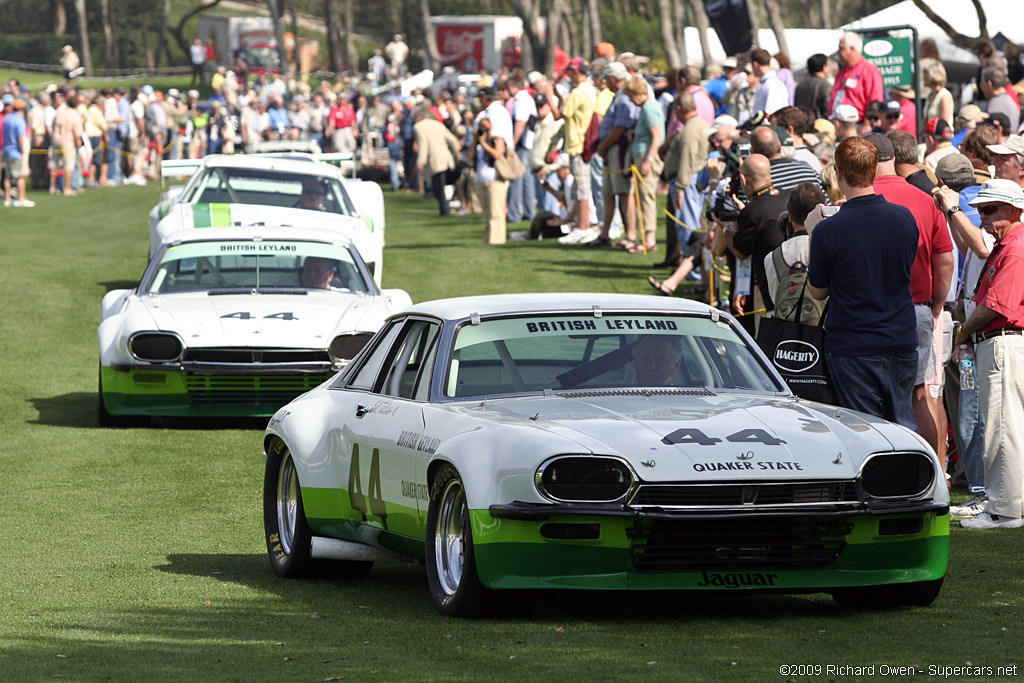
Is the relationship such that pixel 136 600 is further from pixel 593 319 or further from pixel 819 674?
pixel 819 674

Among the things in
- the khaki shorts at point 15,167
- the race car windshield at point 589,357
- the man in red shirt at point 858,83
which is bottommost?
the khaki shorts at point 15,167

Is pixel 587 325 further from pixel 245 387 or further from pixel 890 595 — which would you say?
pixel 245 387

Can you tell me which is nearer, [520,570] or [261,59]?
[520,570]

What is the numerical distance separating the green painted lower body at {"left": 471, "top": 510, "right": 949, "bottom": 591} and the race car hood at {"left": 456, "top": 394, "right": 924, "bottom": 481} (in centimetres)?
24

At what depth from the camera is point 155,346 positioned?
12.0m

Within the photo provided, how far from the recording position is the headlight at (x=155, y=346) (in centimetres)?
1198

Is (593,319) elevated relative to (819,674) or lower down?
elevated

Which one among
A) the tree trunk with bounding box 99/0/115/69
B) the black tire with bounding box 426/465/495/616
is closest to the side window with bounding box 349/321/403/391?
the black tire with bounding box 426/465/495/616

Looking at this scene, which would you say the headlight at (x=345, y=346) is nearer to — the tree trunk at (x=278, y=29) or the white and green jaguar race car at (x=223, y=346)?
the white and green jaguar race car at (x=223, y=346)

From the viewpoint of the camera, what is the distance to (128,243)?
2616 cm

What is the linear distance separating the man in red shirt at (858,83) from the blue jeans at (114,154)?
27.4 m

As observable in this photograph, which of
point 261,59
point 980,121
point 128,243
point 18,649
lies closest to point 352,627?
point 18,649

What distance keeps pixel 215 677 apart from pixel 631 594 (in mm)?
1921

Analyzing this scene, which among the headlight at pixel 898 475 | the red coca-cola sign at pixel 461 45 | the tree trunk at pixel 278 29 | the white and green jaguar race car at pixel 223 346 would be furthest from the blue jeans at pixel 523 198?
the tree trunk at pixel 278 29
